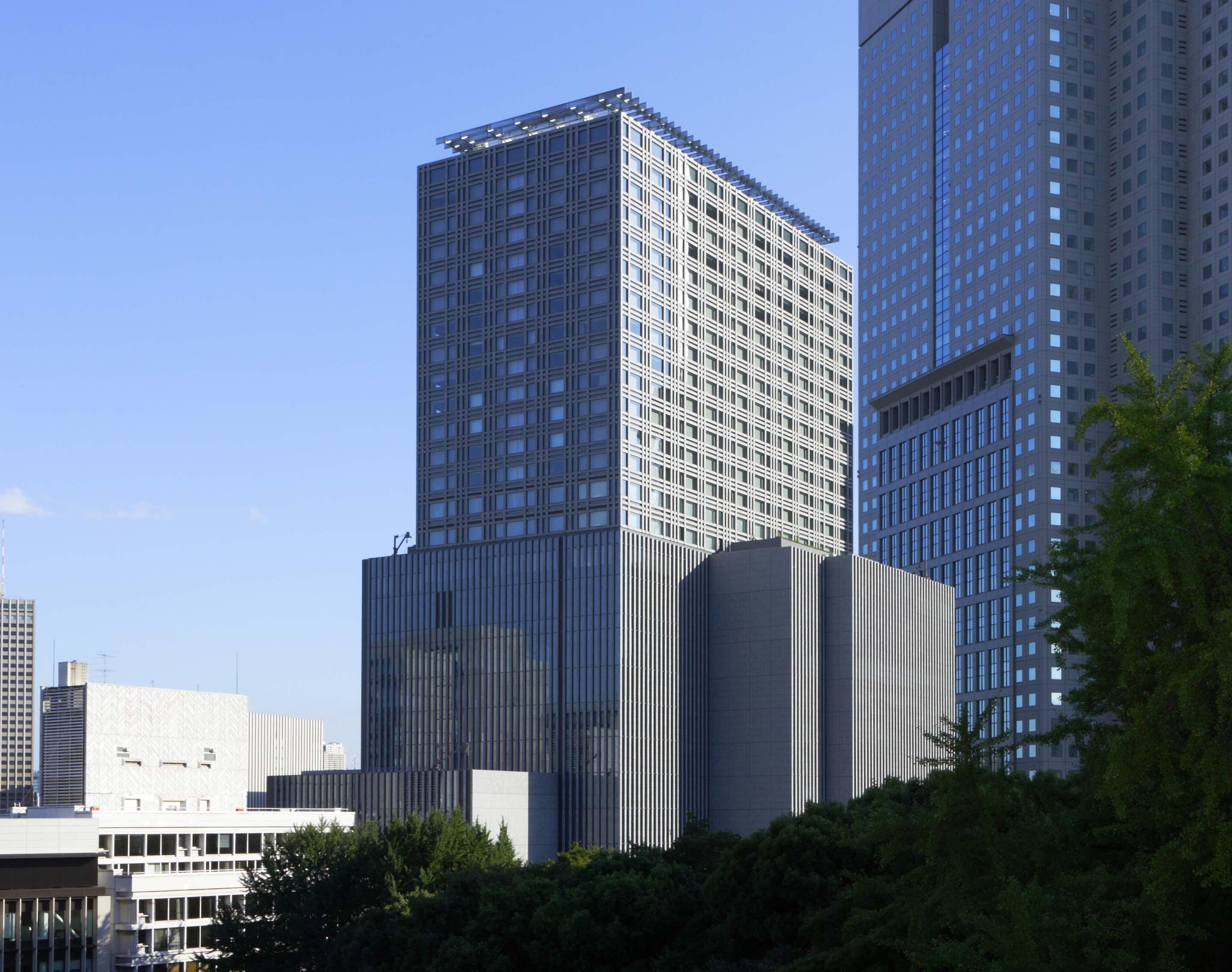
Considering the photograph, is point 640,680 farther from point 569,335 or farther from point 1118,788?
point 1118,788

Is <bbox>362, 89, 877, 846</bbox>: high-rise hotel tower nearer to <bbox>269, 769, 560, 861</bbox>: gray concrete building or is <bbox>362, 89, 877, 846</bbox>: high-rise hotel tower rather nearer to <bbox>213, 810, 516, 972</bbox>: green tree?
<bbox>269, 769, 560, 861</bbox>: gray concrete building

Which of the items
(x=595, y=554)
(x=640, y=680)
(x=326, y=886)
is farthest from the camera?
(x=595, y=554)

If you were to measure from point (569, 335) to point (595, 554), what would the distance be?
27.5 metres

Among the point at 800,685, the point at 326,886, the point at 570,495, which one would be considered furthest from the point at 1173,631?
the point at 570,495

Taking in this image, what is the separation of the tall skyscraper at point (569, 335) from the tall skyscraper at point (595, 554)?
29 cm

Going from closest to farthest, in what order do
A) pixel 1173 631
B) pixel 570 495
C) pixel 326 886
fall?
pixel 1173 631 < pixel 326 886 < pixel 570 495

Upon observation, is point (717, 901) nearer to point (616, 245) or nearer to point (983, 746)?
point (983, 746)

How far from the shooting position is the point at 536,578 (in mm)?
178375

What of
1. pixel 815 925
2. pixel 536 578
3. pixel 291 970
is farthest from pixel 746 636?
pixel 815 925

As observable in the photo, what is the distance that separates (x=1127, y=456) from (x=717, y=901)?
44342 millimetres

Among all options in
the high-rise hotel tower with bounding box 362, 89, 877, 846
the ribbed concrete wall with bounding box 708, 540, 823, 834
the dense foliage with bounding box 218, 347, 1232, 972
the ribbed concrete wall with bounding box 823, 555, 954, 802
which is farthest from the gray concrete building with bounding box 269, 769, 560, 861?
the dense foliage with bounding box 218, 347, 1232, 972

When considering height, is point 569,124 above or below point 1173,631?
above

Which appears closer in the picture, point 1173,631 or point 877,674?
point 1173,631

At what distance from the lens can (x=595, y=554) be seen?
17512 centimetres
